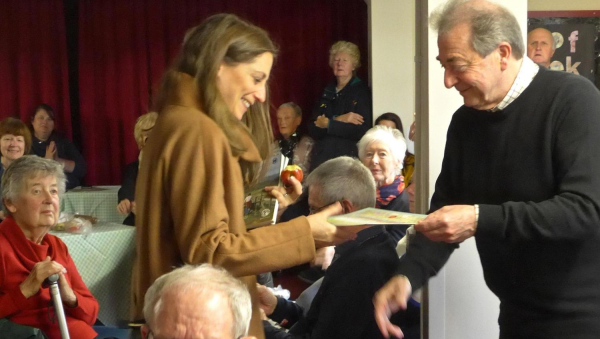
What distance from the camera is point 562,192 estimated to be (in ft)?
5.30

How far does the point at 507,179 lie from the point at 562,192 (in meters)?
0.16

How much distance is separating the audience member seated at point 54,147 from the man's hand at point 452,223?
5.29 meters

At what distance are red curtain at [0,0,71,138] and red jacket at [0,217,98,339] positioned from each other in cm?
516

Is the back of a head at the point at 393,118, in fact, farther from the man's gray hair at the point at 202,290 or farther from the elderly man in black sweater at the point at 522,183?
the man's gray hair at the point at 202,290

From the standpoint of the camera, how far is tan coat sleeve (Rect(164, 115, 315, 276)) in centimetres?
151

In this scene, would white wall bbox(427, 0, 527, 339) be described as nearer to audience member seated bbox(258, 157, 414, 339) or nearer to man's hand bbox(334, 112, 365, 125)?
audience member seated bbox(258, 157, 414, 339)

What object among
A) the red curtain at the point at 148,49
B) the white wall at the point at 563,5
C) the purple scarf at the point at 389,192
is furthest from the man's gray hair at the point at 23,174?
the red curtain at the point at 148,49

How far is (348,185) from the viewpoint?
91.1 inches

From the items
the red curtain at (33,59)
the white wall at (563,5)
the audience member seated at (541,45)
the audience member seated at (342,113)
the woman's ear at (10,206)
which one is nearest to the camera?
the woman's ear at (10,206)

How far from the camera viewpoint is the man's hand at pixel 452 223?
1.62 m

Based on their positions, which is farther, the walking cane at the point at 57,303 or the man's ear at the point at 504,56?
the walking cane at the point at 57,303

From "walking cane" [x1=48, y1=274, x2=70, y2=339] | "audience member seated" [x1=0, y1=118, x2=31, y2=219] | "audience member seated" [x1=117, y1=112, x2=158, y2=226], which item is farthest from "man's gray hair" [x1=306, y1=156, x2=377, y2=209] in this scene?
"audience member seated" [x1=0, y1=118, x2=31, y2=219]

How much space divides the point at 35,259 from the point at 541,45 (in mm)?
3450

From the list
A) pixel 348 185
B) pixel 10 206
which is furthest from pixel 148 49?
pixel 348 185
